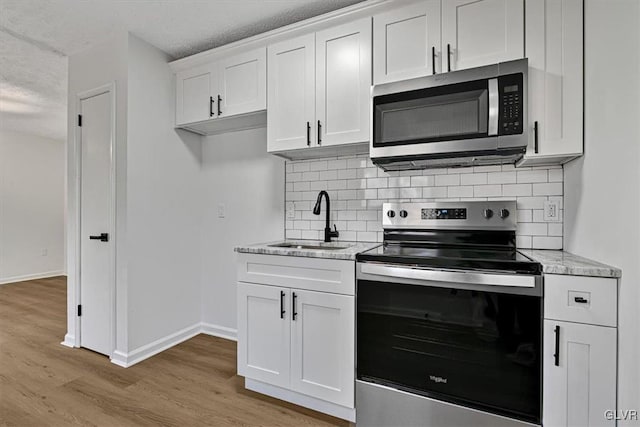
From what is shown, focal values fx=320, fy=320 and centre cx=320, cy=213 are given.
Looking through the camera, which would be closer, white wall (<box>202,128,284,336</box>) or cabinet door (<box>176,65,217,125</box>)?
cabinet door (<box>176,65,217,125</box>)

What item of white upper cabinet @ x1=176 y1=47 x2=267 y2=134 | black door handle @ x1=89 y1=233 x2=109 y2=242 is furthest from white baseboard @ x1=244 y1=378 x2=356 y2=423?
white upper cabinet @ x1=176 y1=47 x2=267 y2=134

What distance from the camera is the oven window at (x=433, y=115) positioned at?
1.63 m

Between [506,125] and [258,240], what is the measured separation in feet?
6.57

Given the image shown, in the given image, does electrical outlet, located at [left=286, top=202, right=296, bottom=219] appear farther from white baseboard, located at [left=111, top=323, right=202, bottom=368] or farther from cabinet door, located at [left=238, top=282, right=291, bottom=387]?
white baseboard, located at [left=111, top=323, right=202, bottom=368]

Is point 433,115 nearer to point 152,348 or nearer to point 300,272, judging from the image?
point 300,272

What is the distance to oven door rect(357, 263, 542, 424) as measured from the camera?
1.39m

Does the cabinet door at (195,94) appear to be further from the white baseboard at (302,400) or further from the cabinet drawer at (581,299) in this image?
the cabinet drawer at (581,299)

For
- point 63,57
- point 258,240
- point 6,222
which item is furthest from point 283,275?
point 6,222

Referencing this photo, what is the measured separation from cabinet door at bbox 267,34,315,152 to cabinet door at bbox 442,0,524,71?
832mm

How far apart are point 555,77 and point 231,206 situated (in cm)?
246

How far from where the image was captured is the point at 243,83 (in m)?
2.38

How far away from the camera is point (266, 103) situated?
227cm

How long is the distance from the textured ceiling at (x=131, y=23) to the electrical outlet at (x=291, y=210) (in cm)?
134

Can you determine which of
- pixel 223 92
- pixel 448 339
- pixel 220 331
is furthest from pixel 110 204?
pixel 448 339
